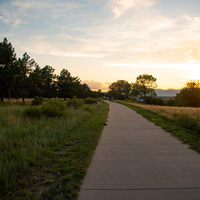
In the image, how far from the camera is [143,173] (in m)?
3.71

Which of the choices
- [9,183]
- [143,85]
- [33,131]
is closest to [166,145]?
[9,183]

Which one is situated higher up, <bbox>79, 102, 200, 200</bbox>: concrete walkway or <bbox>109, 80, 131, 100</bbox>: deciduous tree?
<bbox>109, 80, 131, 100</bbox>: deciduous tree

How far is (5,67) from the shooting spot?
29.4 meters

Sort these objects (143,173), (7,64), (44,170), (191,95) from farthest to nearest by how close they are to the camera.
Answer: (191,95)
(7,64)
(44,170)
(143,173)

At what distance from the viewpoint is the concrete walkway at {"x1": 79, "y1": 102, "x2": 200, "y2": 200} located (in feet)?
9.64

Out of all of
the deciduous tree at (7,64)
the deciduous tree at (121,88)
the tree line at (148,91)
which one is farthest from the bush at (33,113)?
the deciduous tree at (121,88)

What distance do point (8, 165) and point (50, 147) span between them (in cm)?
171

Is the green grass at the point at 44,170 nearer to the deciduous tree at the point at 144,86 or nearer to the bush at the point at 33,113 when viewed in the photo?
the bush at the point at 33,113

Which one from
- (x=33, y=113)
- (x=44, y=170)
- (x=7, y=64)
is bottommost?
(x=44, y=170)

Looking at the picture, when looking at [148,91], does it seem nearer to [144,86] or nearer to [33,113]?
[144,86]

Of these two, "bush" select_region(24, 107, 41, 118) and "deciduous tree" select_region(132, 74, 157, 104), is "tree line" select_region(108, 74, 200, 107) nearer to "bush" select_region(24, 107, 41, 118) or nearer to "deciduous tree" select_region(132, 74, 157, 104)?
"deciduous tree" select_region(132, 74, 157, 104)

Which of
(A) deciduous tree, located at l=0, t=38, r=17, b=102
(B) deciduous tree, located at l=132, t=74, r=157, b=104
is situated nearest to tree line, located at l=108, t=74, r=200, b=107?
(B) deciduous tree, located at l=132, t=74, r=157, b=104

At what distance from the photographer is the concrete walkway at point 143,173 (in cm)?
294

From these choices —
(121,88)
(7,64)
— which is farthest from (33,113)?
(121,88)
